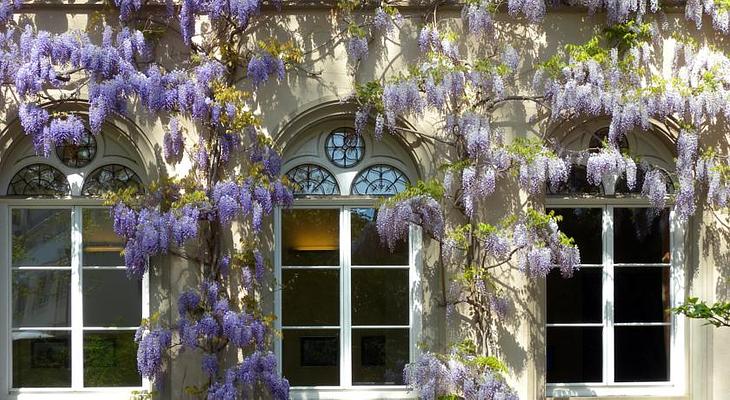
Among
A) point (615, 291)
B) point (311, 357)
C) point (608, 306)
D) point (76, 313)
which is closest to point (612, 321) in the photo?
point (608, 306)

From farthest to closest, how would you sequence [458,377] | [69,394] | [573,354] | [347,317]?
[573,354]
[347,317]
[69,394]
[458,377]

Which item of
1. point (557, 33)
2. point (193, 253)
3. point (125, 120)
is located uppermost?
point (557, 33)

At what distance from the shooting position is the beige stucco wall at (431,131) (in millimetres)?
6812

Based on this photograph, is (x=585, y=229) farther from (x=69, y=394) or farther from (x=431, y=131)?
(x=69, y=394)

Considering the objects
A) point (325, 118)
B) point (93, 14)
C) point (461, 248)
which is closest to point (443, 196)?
point (461, 248)

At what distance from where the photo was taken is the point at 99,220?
6.98 metres

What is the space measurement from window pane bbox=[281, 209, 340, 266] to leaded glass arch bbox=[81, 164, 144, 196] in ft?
4.14

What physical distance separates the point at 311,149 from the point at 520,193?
1752mm

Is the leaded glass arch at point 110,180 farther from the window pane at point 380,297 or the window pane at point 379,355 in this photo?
the window pane at point 379,355

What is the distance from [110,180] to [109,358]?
1455 millimetres

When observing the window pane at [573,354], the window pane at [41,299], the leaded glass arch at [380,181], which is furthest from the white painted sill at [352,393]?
the window pane at [41,299]

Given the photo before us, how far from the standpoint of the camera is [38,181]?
23.0 ft

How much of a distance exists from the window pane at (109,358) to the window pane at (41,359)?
161 mm

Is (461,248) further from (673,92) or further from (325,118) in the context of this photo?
(673,92)
